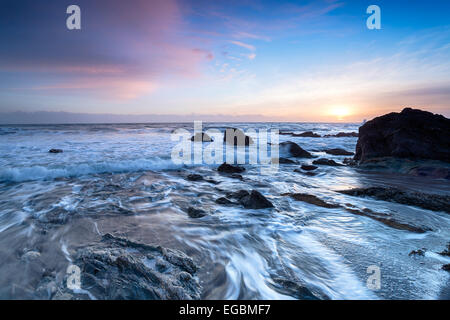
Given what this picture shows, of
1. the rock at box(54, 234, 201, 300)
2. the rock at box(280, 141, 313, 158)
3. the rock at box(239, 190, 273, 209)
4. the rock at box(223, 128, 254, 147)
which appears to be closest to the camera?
the rock at box(54, 234, 201, 300)

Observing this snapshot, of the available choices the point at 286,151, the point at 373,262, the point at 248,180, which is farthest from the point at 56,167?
the point at 286,151

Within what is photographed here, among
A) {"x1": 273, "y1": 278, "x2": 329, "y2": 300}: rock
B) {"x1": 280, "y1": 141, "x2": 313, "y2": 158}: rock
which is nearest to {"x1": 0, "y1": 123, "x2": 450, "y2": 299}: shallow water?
{"x1": 273, "y1": 278, "x2": 329, "y2": 300}: rock

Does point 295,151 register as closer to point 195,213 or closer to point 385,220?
point 385,220

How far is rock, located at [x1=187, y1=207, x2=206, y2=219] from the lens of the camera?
13.2 feet

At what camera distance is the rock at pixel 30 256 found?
2.58 m

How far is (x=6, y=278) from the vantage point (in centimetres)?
224

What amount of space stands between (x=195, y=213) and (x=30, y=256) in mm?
2409

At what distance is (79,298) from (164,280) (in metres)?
0.79

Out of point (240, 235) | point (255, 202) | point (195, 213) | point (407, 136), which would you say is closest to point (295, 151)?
point (407, 136)

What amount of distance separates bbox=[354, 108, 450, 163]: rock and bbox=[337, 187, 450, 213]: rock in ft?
15.5

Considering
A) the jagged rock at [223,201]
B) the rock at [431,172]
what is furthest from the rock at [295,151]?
the jagged rock at [223,201]

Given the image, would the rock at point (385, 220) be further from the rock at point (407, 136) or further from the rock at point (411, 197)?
the rock at point (407, 136)

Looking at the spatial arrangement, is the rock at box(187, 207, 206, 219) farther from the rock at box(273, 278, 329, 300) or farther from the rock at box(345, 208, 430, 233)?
the rock at box(345, 208, 430, 233)
